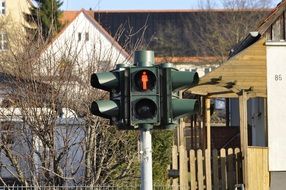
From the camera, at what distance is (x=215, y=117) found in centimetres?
5062

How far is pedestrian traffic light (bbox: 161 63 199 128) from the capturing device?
9.55 meters

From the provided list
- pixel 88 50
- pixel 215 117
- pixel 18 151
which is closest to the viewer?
pixel 18 151

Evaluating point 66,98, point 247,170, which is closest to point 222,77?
point 247,170

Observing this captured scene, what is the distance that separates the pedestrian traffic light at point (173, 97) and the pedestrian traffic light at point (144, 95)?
2.7 inches

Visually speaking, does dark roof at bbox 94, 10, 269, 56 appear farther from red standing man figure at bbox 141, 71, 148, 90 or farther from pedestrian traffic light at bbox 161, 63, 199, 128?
red standing man figure at bbox 141, 71, 148, 90

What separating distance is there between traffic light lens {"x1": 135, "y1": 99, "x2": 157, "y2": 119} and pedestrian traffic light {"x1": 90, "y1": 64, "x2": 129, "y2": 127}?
12 cm

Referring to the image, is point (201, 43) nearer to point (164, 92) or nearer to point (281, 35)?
point (281, 35)

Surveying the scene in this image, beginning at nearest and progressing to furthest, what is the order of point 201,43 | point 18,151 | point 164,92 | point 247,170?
point 164,92
point 247,170
point 18,151
point 201,43

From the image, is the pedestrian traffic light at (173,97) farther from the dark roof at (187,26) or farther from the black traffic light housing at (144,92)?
the dark roof at (187,26)

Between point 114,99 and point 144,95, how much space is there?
13.7 inches

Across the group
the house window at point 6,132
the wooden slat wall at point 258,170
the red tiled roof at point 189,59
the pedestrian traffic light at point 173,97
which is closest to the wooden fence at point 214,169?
the wooden slat wall at point 258,170

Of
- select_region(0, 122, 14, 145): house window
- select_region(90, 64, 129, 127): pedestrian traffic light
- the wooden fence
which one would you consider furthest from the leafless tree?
select_region(90, 64, 129, 127): pedestrian traffic light

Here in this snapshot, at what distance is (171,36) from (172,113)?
2722 inches

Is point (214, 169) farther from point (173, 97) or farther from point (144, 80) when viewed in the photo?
point (144, 80)
